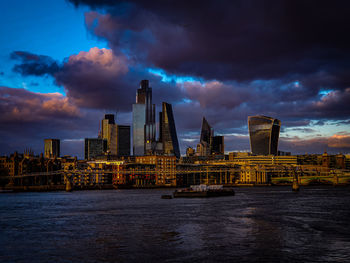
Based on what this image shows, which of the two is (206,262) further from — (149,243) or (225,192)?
(225,192)

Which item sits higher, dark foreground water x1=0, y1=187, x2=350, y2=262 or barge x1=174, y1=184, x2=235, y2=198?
dark foreground water x1=0, y1=187, x2=350, y2=262

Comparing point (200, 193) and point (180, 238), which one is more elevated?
point (180, 238)

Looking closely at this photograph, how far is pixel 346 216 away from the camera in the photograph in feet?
204

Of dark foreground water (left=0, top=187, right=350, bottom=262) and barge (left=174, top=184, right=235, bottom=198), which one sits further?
barge (left=174, top=184, right=235, bottom=198)

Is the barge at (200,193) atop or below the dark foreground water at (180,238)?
below

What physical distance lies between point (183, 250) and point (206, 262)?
4878 mm

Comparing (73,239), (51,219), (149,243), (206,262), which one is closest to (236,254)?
(206,262)

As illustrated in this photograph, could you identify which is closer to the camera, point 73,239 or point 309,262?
point 309,262

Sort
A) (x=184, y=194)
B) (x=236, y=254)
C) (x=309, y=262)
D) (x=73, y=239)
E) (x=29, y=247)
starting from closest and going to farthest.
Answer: (x=309, y=262), (x=236, y=254), (x=29, y=247), (x=73, y=239), (x=184, y=194)

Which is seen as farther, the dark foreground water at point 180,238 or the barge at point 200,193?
the barge at point 200,193

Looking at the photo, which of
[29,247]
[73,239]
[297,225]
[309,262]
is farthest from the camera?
[297,225]

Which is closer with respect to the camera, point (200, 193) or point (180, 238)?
point (180, 238)

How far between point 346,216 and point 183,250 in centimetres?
3554

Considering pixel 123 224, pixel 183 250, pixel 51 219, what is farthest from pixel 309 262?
pixel 51 219
